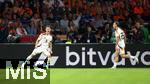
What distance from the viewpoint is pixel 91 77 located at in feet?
54.7

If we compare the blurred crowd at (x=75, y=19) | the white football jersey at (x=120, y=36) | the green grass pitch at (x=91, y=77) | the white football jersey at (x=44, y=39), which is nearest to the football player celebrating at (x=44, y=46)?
the white football jersey at (x=44, y=39)

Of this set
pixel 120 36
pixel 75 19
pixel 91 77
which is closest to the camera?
pixel 91 77

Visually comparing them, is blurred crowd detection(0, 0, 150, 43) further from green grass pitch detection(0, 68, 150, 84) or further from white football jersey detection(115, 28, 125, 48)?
green grass pitch detection(0, 68, 150, 84)

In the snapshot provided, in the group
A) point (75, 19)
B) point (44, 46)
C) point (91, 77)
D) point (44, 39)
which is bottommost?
point (91, 77)

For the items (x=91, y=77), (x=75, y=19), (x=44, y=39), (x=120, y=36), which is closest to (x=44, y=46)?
(x=44, y=39)

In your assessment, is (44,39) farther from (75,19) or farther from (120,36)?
(75,19)

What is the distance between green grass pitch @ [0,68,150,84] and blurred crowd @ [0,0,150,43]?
3138 mm

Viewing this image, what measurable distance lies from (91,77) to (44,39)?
4018 millimetres

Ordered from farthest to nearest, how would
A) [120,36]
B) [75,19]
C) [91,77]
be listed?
[75,19] < [120,36] < [91,77]

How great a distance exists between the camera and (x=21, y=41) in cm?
2153

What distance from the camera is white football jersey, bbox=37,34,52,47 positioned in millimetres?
20031

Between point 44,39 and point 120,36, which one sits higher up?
point 120,36

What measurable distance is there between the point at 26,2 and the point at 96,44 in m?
4.73

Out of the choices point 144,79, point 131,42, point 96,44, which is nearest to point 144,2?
point 131,42
